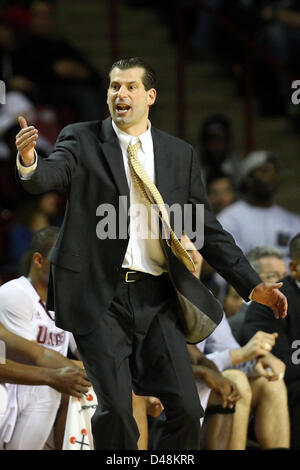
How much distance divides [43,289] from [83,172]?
980mm

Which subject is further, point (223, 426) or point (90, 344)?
point (223, 426)

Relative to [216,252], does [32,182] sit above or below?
above

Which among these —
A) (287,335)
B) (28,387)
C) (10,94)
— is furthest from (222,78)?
(28,387)

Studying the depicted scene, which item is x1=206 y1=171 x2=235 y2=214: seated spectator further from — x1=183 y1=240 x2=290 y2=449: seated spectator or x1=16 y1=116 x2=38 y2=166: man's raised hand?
x1=16 y1=116 x2=38 y2=166: man's raised hand

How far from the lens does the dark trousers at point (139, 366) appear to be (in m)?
3.29

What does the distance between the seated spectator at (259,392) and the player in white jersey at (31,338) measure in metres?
0.64

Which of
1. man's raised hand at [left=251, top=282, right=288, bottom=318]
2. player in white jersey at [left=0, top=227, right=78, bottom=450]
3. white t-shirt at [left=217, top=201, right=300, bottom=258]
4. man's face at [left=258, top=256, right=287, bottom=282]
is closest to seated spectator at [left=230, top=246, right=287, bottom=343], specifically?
man's face at [left=258, top=256, right=287, bottom=282]

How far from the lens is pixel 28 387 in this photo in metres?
4.11

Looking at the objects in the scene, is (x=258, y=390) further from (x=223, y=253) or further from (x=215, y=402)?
(x=223, y=253)

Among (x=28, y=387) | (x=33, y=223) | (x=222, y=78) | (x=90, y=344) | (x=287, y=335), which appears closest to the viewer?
(x=90, y=344)

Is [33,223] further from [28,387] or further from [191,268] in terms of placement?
[191,268]

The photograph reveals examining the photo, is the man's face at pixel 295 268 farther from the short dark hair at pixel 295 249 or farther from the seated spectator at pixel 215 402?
the seated spectator at pixel 215 402

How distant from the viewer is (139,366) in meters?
3.41

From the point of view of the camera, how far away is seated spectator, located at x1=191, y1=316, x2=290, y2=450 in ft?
14.0
